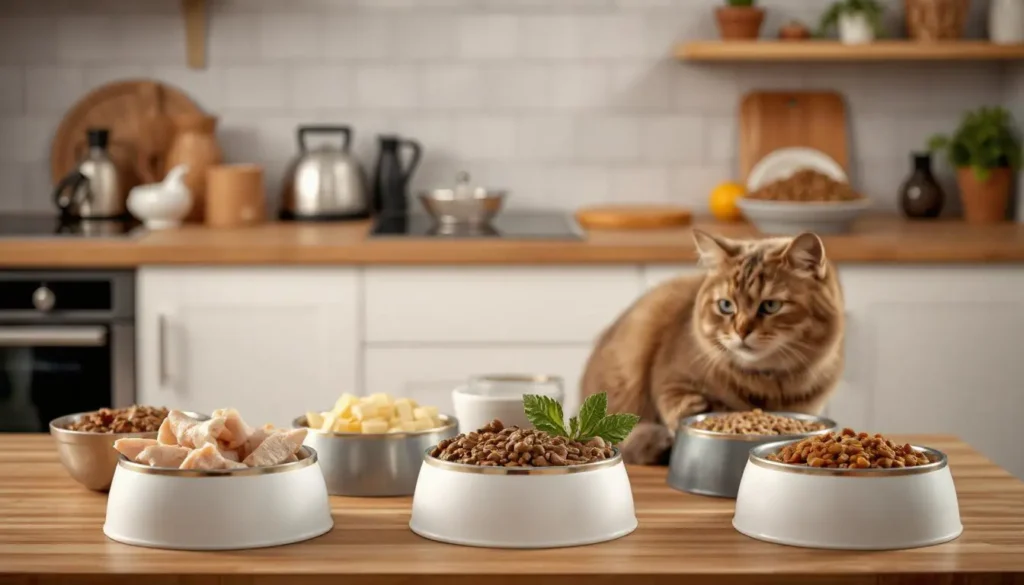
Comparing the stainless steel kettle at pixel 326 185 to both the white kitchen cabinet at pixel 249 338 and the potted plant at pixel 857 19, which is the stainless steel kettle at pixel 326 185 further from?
the potted plant at pixel 857 19

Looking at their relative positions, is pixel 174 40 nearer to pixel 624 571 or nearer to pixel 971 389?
pixel 971 389

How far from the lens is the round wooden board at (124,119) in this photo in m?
4.25

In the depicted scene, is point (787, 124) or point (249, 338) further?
point (787, 124)

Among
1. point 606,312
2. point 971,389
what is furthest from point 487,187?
point 971,389

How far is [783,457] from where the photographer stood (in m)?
1.52

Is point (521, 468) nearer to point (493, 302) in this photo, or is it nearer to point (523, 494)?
point (523, 494)

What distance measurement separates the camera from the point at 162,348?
3545 millimetres

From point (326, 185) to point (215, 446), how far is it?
269 centimetres

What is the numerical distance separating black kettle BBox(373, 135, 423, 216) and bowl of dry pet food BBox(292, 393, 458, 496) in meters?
2.53

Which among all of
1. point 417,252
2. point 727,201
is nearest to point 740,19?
point 727,201

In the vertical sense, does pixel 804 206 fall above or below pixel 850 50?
below

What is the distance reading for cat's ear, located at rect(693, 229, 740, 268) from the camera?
1.89 meters

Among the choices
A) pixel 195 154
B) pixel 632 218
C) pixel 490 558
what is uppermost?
pixel 195 154

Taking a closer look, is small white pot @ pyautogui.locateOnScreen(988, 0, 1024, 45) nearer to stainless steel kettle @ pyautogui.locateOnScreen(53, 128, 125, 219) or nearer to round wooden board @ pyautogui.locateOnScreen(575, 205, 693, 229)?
round wooden board @ pyautogui.locateOnScreen(575, 205, 693, 229)
